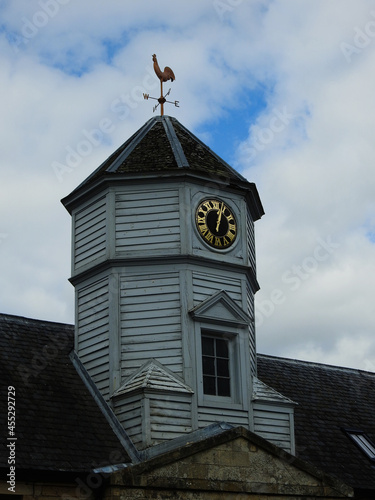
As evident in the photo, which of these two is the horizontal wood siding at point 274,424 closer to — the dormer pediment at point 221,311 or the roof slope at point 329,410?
the roof slope at point 329,410

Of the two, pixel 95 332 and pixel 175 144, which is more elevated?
pixel 175 144

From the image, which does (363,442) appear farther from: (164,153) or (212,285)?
(164,153)

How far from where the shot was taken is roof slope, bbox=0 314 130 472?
53.9ft

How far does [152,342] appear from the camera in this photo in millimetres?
19156

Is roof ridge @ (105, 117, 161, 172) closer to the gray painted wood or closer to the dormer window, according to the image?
the gray painted wood

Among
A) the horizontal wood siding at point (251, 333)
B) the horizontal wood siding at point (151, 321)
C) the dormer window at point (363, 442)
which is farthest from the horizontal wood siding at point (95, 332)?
the dormer window at point (363, 442)

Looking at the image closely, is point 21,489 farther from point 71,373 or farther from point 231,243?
point 231,243

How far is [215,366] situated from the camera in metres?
19.5

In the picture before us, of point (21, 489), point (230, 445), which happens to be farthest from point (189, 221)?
point (21, 489)

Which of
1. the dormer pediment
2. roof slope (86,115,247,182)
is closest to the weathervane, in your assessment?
roof slope (86,115,247,182)

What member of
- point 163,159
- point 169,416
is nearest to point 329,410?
point 169,416

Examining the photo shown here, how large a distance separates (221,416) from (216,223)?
457cm

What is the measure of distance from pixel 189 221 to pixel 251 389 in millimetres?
4150

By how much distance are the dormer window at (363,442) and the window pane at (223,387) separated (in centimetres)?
466
